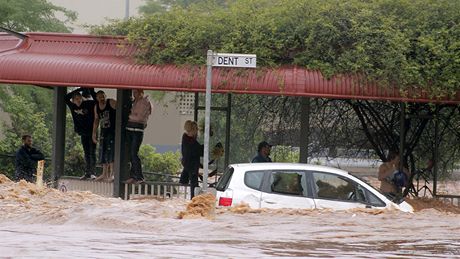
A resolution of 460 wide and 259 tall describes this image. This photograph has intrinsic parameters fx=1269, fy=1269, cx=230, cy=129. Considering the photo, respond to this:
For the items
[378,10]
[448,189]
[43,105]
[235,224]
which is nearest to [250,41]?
[378,10]

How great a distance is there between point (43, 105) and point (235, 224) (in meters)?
22.1

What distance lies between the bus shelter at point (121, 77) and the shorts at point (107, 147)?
1.48 feet

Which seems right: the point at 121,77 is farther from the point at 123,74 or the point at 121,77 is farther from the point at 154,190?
the point at 154,190

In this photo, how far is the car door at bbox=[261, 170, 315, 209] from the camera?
60.8 ft

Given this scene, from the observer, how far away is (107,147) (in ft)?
80.8

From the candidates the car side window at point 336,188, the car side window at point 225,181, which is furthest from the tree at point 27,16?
the car side window at point 336,188

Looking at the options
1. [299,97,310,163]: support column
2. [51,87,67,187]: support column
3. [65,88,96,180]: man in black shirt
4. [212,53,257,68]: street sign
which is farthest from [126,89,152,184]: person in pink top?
[212,53,257,68]: street sign

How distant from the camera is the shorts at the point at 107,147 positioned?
24.5 m

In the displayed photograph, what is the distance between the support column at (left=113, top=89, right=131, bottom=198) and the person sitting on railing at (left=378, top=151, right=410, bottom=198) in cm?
485

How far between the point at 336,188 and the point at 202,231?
136 inches

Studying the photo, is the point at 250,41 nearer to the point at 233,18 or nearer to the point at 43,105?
the point at 233,18

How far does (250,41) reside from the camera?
22594 mm

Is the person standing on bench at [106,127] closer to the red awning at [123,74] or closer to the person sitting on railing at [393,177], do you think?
the red awning at [123,74]

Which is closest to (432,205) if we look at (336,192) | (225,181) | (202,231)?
(336,192)
